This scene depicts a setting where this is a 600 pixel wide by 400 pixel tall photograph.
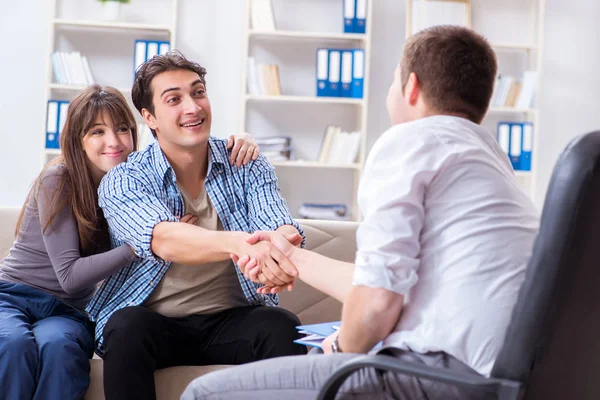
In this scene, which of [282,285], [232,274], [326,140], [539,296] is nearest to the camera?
[539,296]

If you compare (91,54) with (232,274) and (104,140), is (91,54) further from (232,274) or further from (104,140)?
(232,274)

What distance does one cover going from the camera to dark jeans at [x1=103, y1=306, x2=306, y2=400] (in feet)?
6.11

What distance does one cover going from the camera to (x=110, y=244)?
228cm

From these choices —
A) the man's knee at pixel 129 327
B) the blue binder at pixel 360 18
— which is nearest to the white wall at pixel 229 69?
the blue binder at pixel 360 18

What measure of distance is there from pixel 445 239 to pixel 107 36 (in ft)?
13.6

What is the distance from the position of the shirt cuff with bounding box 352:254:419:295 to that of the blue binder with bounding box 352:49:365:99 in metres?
3.63

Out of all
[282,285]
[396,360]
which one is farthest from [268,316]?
[396,360]

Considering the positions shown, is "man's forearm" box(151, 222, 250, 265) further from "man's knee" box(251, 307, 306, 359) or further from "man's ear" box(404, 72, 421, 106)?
"man's ear" box(404, 72, 421, 106)

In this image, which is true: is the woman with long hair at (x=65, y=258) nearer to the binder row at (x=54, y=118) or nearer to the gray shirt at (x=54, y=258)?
the gray shirt at (x=54, y=258)

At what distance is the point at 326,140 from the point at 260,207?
267 centimetres

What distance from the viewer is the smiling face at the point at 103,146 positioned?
7.60 feet

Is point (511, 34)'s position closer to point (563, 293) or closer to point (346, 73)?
point (346, 73)

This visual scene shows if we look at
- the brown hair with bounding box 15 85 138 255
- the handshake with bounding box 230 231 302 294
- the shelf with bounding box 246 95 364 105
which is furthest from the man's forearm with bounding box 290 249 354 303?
the shelf with bounding box 246 95 364 105

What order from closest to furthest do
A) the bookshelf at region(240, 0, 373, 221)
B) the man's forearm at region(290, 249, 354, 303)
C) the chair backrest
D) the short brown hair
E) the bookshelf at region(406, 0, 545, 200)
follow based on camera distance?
the chair backrest, the short brown hair, the man's forearm at region(290, 249, 354, 303), the bookshelf at region(240, 0, 373, 221), the bookshelf at region(406, 0, 545, 200)
